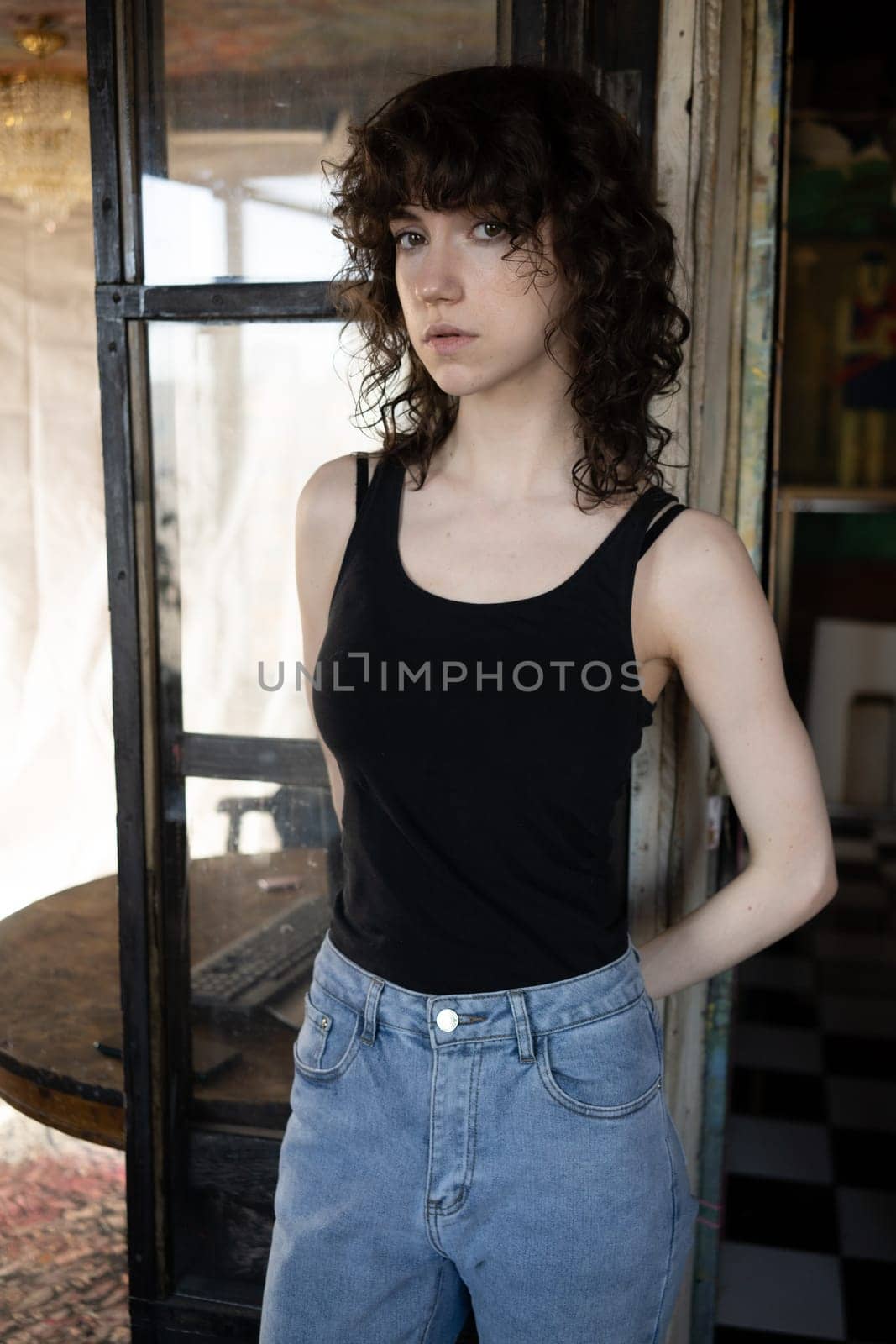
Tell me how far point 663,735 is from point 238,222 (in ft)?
3.08

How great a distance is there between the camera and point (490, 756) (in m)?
1.33

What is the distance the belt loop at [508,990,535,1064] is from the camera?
130 centimetres

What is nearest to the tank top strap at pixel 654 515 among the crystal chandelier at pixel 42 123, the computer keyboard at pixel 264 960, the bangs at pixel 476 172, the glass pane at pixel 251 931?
the bangs at pixel 476 172

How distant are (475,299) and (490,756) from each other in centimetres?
48

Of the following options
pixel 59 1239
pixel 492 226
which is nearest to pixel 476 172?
pixel 492 226

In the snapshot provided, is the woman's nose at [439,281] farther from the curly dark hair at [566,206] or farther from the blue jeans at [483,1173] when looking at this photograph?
the blue jeans at [483,1173]

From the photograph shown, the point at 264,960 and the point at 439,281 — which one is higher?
the point at 439,281

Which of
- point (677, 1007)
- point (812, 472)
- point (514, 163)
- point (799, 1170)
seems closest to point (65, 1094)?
point (677, 1007)

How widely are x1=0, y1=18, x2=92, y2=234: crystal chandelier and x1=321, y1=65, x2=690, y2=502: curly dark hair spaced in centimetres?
145

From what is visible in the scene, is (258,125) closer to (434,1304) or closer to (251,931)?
(251,931)

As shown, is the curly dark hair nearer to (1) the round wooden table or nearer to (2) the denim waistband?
(2) the denim waistband

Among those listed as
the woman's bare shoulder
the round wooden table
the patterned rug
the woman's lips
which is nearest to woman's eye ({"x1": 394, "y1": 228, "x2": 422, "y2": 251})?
the woman's lips

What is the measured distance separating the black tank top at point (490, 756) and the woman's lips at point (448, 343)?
0.82 feet

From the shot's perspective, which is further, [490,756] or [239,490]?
[239,490]
